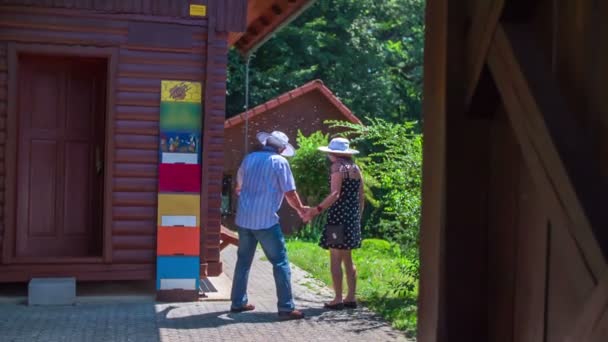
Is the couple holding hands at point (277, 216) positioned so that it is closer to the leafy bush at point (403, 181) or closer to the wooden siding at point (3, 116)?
the leafy bush at point (403, 181)

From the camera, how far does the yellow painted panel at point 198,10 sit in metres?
8.27

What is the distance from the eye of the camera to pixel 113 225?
8.17 metres

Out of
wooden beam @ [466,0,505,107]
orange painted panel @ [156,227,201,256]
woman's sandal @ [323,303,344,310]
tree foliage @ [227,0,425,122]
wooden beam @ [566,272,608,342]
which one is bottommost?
woman's sandal @ [323,303,344,310]

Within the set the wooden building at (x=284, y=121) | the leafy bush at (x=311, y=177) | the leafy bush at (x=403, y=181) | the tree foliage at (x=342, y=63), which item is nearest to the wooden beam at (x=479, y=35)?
the leafy bush at (x=403, y=181)

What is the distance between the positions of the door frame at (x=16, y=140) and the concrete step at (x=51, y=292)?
10.7 inches

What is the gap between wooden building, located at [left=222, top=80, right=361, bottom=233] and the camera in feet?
65.1

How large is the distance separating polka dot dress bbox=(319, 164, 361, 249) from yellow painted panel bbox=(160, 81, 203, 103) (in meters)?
1.70

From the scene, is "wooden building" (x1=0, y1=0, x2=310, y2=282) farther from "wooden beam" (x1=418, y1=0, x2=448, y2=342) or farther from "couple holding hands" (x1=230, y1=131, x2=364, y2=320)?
"wooden beam" (x1=418, y1=0, x2=448, y2=342)

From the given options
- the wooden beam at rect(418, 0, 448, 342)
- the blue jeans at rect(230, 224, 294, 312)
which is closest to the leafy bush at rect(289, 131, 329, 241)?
the blue jeans at rect(230, 224, 294, 312)

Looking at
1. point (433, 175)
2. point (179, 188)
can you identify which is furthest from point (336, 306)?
point (433, 175)

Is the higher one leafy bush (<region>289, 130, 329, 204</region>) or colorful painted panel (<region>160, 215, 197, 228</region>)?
leafy bush (<region>289, 130, 329, 204</region>)

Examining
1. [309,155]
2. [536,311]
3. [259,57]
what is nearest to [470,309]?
[536,311]

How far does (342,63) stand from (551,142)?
28.1 meters

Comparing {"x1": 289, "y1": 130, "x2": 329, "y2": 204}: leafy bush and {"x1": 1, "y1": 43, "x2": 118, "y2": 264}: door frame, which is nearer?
{"x1": 1, "y1": 43, "x2": 118, "y2": 264}: door frame
